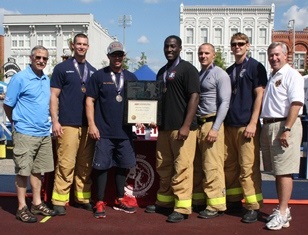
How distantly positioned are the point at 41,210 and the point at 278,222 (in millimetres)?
2981

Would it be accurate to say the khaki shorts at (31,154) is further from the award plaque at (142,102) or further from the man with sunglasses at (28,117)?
the award plaque at (142,102)

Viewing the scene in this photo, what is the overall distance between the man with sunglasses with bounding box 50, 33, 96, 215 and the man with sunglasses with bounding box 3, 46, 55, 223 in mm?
171

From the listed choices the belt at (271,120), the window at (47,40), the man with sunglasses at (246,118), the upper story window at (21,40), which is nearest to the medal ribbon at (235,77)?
the man with sunglasses at (246,118)

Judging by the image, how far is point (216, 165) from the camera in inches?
217

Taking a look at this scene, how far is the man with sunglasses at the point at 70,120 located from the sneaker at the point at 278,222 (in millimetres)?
2435

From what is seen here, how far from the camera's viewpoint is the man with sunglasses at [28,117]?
5309mm

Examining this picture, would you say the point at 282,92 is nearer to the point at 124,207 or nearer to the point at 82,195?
the point at 124,207

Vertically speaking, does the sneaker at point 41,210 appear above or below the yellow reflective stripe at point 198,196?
below

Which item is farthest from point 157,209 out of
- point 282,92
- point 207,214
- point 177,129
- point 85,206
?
point 282,92

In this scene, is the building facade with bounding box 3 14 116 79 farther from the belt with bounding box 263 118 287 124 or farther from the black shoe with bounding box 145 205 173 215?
the belt with bounding box 263 118 287 124

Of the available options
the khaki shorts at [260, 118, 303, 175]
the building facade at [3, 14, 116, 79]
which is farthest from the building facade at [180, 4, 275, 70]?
the khaki shorts at [260, 118, 303, 175]

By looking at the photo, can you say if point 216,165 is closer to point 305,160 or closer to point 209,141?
point 209,141

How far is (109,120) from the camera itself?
18.2ft

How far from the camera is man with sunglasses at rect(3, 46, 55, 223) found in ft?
17.4
